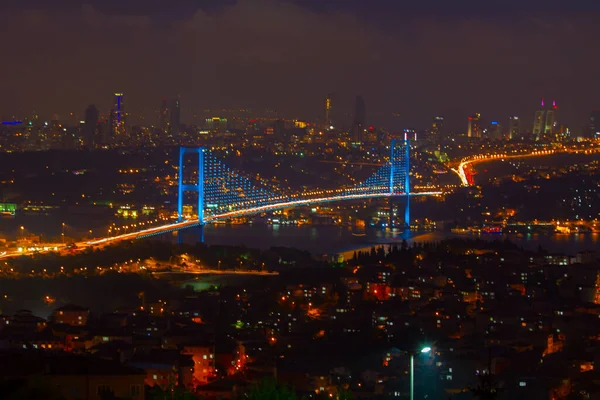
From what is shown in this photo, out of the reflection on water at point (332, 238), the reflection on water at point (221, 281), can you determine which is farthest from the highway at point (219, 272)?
the reflection on water at point (332, 238)

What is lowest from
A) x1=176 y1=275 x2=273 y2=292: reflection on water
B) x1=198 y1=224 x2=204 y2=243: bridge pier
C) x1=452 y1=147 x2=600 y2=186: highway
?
x1=176 y1=275 x2=273 y2=292: reflection on water

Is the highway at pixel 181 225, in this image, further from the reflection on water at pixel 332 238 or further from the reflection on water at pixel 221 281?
the reflection on water at pixel 221 281

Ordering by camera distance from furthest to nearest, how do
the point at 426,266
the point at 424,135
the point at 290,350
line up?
1. the point at 424,135
2. the point at 426,266
3. the point at 290,350

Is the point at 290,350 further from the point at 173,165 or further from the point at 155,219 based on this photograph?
the point at 173,165

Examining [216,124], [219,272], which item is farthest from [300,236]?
[216,124]

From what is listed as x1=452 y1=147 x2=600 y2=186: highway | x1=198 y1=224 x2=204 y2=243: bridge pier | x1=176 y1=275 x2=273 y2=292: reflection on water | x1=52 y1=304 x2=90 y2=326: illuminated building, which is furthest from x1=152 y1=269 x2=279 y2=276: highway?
x1=452 y1=147 x2=600 y2=186: highway

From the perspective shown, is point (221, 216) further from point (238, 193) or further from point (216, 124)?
point (216, 124)

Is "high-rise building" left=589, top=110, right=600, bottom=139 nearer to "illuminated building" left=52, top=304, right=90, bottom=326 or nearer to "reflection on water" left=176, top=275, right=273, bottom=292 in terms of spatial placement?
"reflection on water" left=176, top=275, right=273, bottom=292

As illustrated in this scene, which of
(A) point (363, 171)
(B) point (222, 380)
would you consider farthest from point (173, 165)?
(B) point (222, 380)
